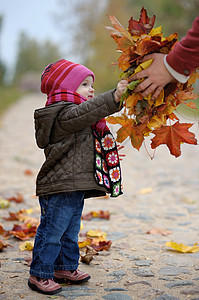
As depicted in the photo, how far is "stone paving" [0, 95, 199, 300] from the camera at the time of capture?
225 centimetres

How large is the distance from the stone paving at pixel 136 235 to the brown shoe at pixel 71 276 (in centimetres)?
5

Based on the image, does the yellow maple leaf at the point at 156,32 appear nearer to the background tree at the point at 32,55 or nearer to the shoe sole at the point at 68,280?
the shoe sole at the point at 68,280

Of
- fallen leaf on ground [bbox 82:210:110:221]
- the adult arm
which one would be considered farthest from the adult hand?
fallen leaf on ground [bbox 82:210:110:221]

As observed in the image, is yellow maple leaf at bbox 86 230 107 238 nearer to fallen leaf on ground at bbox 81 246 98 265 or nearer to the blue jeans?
fallen leaf on ground at bbox 81 246 98 265

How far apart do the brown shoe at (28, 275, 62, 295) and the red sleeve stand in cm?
139

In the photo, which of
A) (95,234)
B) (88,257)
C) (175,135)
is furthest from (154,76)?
(95,234)

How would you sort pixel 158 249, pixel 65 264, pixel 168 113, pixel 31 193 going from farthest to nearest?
pixel 31 193 → pixel 158 249 → pixel 65 264 → pixel 168 113

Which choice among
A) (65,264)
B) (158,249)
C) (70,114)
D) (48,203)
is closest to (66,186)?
(48,203)

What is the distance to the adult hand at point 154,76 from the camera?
6.15ft

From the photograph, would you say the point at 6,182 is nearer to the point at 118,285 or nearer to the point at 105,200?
the point at 105,200

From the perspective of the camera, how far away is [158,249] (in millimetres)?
3059

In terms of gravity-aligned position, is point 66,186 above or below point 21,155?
below

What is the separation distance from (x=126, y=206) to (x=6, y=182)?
186 cm

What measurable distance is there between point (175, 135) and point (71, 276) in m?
1.09
